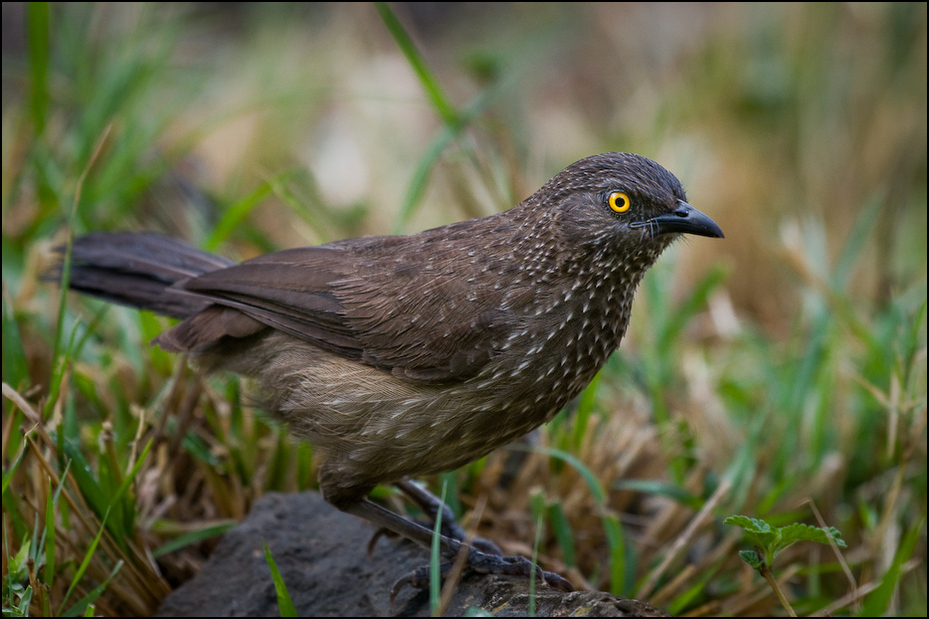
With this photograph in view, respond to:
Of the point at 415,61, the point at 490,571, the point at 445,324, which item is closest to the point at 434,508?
the point at 490,571

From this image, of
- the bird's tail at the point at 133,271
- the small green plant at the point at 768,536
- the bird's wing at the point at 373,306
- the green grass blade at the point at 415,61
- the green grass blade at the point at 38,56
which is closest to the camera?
the small green plant at the point at 768,536

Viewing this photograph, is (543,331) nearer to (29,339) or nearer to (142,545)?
(142,545)

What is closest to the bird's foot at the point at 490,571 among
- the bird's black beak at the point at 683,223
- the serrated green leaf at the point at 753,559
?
the serrated green leaf at the point at 753,559

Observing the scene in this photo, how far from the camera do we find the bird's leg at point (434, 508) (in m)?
3.56

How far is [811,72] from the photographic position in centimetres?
704

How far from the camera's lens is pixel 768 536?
103 inches

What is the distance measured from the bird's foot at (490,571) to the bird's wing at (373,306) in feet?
1.96

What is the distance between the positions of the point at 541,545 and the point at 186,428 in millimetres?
1508

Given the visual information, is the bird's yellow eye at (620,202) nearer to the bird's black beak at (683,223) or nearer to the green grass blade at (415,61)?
the bird's black beak at (683,223)

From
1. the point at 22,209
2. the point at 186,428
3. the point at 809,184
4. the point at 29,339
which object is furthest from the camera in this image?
the point at 809,184

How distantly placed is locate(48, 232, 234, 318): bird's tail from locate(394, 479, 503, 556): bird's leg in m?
1.17

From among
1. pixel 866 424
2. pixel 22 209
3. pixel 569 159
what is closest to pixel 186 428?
pixel 22 209

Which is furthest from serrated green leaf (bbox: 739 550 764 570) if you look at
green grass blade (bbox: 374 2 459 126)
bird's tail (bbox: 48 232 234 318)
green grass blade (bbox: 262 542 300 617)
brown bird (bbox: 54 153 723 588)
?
green grass blade (bbox: 374 2 459 126)

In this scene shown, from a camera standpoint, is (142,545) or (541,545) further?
(541,545)
